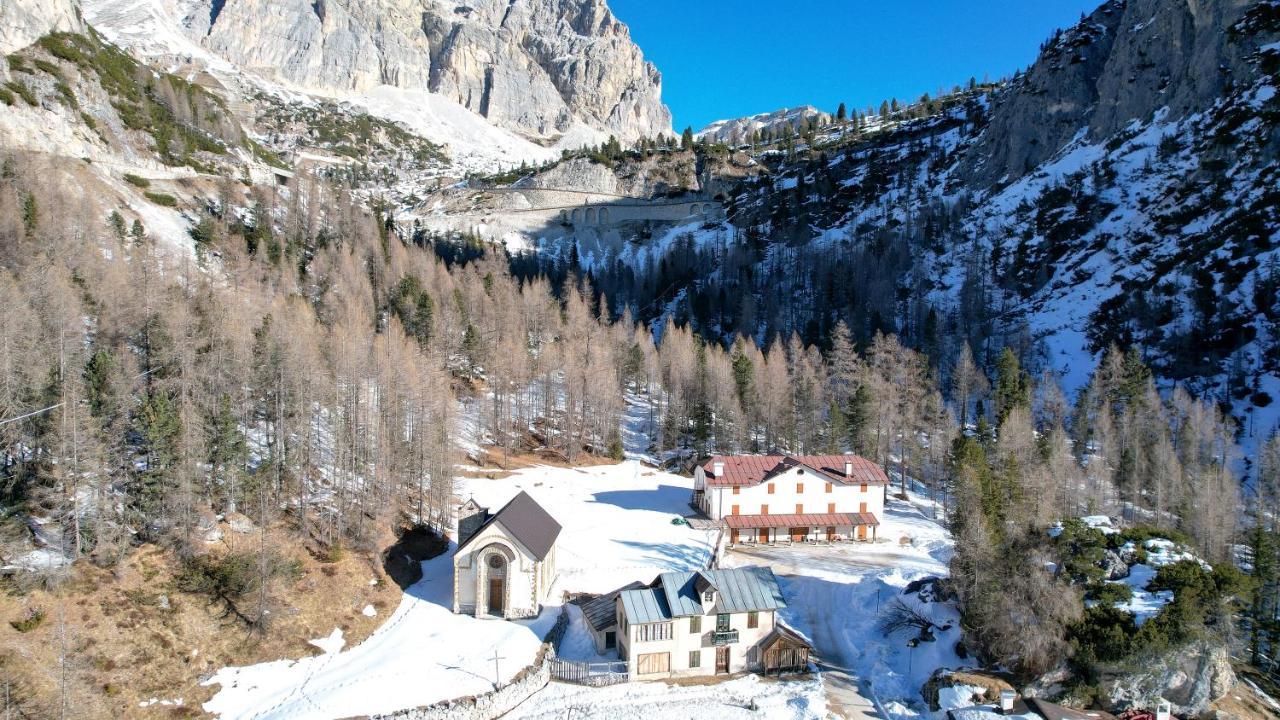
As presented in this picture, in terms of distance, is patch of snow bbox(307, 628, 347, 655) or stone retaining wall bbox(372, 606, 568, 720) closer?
stone retaining wall bbox(372, 606, 568, 720)

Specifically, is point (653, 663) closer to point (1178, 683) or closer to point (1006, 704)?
point (1006, 704)

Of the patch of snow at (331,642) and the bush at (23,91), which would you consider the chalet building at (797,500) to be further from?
the bush at (23,91)

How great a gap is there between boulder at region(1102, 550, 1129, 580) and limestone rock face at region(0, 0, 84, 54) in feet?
336

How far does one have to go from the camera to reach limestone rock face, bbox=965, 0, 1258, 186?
9338cm

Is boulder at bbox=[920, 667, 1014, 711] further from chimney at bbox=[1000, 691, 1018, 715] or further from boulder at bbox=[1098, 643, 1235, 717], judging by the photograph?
boulder at bbox=[1098, 643, 1235, 717]

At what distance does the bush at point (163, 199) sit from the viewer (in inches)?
2840

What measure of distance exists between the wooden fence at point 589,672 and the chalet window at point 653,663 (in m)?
0.65

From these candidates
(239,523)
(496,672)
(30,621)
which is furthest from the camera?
(239,523)

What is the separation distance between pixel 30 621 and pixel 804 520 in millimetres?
38449

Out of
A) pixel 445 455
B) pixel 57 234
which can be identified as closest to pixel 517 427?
pixel 445 455

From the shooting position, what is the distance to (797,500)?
45.6 meters

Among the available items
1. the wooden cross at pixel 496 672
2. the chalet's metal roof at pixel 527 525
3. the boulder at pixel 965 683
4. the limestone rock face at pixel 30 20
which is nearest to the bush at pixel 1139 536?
the boulder at pixel 965 683

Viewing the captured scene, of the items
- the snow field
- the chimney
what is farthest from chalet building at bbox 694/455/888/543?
the chimney

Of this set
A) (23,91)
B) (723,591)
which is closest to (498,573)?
(723,591)
